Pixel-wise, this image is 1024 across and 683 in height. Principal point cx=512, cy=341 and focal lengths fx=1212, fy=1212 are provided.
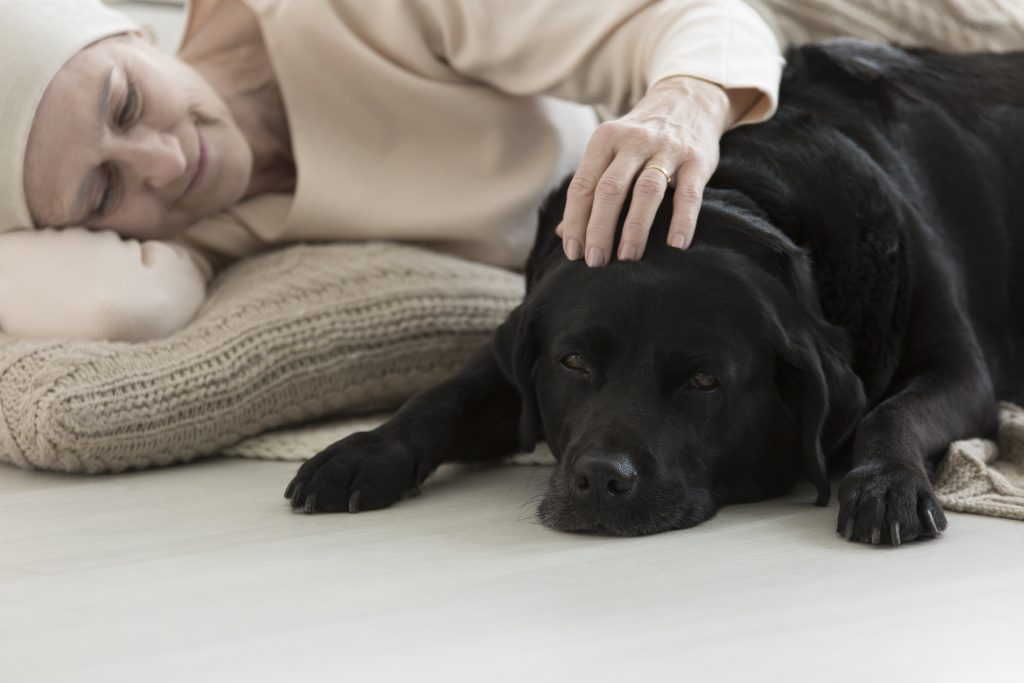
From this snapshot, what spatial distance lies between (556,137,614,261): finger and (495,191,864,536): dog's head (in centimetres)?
3

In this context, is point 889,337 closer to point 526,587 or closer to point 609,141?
point 609,141

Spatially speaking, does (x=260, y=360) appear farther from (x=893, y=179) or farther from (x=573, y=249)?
(x=893, y=179)

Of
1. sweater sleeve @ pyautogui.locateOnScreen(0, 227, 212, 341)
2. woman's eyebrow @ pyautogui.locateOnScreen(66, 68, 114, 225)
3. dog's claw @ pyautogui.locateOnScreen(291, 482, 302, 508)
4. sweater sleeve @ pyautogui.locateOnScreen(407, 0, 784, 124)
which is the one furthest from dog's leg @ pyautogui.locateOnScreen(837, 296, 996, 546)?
woman's eyebrow @ pyautogui.locateOnScreen(66, 68, 114, 225)

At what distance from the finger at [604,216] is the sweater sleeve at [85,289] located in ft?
2.88

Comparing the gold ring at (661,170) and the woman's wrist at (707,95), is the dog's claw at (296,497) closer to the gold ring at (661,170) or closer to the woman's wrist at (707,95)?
the gold ring at (661,170)

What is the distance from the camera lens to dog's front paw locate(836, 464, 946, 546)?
4.39 feet

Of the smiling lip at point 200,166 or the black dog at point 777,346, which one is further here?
the smiling lip at point 200,166

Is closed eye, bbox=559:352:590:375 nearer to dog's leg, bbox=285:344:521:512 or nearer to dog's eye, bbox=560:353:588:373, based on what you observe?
dog's eye, bbox=560:353:588:373

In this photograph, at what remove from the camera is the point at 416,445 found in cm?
163

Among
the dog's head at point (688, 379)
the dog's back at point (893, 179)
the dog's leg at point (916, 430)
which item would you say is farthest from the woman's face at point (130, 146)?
the dog's leg at point (916, 430)

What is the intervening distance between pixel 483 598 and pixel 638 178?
598 millimetres

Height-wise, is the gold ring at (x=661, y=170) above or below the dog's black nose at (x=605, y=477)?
above

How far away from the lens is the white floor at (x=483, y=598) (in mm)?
1015

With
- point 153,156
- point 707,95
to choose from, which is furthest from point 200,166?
point 707,95
